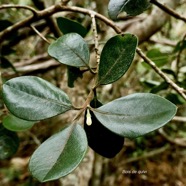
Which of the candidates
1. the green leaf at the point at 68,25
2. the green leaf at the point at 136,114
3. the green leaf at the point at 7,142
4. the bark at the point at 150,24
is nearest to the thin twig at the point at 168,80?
the green leaf at the point at 136,114

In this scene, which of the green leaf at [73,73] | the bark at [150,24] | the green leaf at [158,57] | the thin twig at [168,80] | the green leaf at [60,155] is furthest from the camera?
the bark at [150,24]

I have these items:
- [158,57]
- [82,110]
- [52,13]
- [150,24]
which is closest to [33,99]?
[82,110]

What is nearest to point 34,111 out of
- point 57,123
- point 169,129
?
point 57,123

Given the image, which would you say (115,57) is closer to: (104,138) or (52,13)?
(104,138)

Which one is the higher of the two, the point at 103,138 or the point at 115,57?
the point at 115,57

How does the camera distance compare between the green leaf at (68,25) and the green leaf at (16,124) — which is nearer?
the green leaf at (16,124)

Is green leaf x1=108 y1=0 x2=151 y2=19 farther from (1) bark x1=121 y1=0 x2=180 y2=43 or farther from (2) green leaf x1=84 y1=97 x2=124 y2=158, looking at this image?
(1) bark x1=121 y1=0 x2=180 y2=43

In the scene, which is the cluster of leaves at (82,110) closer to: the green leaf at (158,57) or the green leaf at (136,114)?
the green leaf at (136,114)
